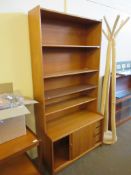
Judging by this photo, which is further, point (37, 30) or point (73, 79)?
point (73, 79)

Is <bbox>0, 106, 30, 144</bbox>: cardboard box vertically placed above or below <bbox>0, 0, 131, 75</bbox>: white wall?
below

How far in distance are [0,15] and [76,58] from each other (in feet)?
3.91

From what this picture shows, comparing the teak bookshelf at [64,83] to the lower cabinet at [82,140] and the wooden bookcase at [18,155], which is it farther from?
the wooden bookcase at [18,155]

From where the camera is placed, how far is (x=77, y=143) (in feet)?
6.61

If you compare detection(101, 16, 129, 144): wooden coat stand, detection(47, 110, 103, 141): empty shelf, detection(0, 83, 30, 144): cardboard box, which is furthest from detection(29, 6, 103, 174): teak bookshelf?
detection(0, 83, 30, 144): cardboard box

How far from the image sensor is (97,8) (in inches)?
97.6

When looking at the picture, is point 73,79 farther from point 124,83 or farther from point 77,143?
point 124,83

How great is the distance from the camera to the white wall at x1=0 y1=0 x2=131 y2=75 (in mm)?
1647

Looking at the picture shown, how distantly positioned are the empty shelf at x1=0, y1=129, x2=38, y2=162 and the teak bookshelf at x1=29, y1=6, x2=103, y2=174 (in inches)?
13.9

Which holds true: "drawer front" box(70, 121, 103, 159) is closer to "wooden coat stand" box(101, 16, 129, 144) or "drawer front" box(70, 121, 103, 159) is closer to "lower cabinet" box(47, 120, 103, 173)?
"lower cabinet" box(47, 120, 103, 173)

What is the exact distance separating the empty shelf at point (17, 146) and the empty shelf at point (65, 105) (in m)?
0.42

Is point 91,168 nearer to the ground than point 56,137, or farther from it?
nearer to the ground

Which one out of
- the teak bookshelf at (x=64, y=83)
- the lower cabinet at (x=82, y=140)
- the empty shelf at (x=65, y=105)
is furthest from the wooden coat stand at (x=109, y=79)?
the lower cabinet at (x=82, y=140)

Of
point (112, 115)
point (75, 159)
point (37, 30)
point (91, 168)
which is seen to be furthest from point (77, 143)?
point (37, 30)
